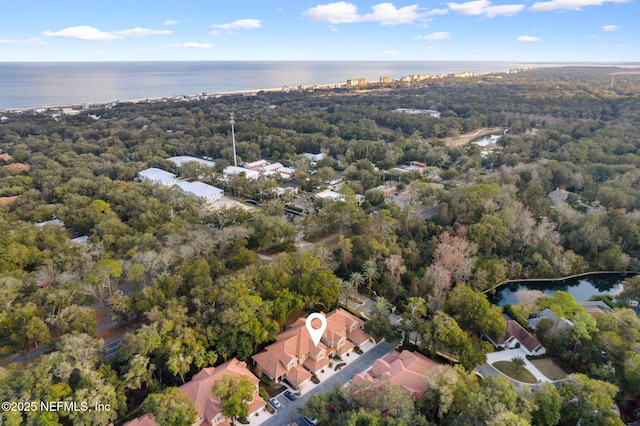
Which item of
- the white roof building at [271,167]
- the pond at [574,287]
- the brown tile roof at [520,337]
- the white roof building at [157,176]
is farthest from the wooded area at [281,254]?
the white roof building at [271,167]

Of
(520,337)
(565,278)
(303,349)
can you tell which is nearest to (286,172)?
(303,349)

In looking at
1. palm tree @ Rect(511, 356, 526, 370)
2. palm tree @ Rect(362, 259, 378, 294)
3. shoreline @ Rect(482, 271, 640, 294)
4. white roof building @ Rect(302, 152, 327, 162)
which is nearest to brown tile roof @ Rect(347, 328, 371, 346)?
palm tree @ Rect(362, 259, 378, 294)

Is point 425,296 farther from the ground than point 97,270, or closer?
closer

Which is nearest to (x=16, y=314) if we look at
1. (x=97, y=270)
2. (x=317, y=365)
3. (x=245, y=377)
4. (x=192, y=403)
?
(x=97, y=270)

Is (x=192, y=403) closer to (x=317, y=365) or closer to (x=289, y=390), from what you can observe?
(x=289, y=390)

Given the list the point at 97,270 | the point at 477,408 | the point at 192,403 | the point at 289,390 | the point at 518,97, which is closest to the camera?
the point at 477,408

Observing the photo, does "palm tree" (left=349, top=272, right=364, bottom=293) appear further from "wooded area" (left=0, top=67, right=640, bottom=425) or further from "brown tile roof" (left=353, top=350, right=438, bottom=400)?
"brown tile roof" (left=353, top=350, right=438, bottom=400)

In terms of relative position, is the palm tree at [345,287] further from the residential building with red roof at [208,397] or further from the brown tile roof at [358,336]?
the residential building with red roof at [208,397]
